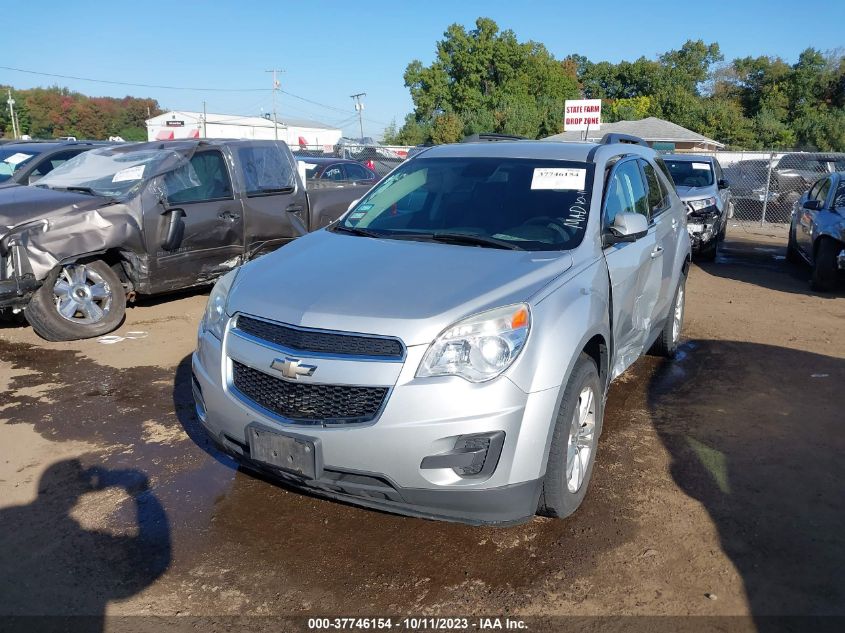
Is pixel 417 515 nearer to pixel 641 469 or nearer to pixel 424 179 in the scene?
pixel 641 469

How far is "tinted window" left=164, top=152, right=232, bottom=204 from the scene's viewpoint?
739 cm

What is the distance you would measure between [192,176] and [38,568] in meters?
5.26

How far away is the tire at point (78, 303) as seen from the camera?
644 centimetres

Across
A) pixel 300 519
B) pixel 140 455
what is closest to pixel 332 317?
pixel 300 519

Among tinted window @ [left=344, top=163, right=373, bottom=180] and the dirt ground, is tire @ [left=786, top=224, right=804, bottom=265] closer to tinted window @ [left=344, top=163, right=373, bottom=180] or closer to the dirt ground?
the dirt ground

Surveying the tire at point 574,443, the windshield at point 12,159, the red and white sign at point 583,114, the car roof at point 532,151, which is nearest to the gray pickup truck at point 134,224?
the windshield at point 12,159

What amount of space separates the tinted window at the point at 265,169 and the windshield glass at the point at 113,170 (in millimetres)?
716

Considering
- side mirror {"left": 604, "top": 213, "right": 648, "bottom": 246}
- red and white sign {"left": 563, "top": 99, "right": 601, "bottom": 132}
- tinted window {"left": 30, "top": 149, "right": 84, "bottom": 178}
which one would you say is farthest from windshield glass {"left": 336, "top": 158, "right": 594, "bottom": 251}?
red and white sign {"left": 563, "top": 99, "right": 601, "bottom": 132}

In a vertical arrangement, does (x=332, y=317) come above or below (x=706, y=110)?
below

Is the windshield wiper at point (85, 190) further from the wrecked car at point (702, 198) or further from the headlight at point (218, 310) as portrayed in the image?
the wrecked car at point (702, 198)

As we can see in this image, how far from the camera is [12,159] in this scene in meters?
10.0

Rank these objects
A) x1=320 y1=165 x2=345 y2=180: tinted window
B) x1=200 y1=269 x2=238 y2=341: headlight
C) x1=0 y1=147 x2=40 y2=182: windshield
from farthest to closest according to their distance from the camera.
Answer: x1=320 y1=165 x2=345 y2=180: tinted window < x1=0 y1=147 x2=40 y2=182: windshield < x1=200 y1=269 x2=238 y2=341: headlight

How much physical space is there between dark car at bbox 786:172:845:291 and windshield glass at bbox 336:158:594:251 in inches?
243

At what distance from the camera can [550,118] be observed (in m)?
52.6
